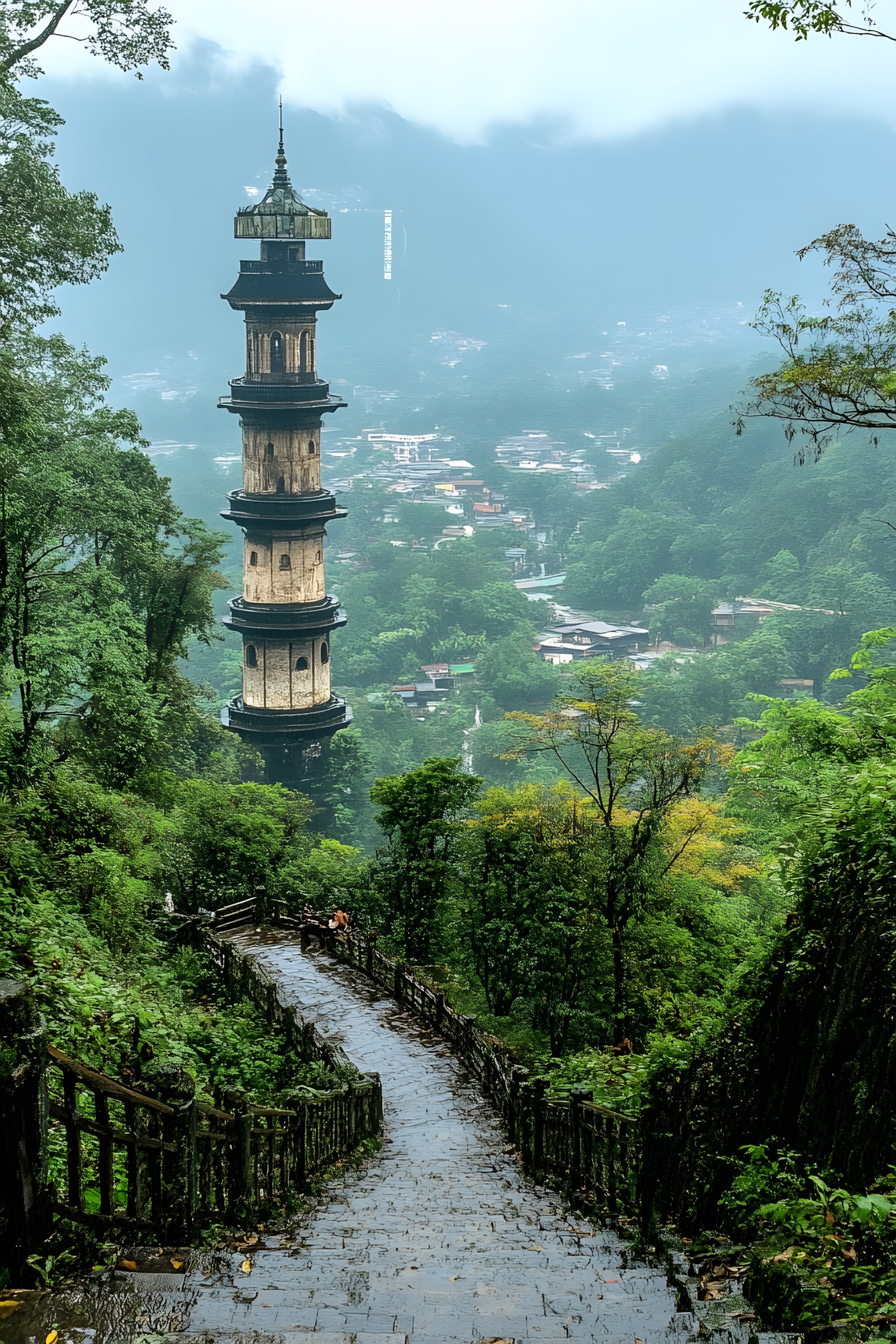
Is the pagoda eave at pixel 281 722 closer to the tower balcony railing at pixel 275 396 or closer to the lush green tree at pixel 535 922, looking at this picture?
the tower balcony railing at pixel 275 396

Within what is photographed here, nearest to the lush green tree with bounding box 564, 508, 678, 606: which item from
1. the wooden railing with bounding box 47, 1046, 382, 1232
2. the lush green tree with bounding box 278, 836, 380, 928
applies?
the lush green tree with bounding box 278, 836, 380, 928

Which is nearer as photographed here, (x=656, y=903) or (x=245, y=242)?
(x=656, y=903)

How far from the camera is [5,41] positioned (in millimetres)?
15172

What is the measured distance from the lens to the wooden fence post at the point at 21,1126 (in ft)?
13.7

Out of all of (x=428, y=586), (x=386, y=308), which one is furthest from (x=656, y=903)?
(x=386, y=308)

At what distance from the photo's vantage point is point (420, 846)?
66.7 feet

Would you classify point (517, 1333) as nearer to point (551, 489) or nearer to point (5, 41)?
point (5, 41)

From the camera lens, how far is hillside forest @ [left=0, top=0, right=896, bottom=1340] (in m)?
5.23

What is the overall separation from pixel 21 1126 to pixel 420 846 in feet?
53.1

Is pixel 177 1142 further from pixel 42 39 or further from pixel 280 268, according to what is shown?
pixel 280 268

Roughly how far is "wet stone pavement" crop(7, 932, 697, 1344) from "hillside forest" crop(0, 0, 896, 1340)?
41cm

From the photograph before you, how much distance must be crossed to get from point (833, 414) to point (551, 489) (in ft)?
334

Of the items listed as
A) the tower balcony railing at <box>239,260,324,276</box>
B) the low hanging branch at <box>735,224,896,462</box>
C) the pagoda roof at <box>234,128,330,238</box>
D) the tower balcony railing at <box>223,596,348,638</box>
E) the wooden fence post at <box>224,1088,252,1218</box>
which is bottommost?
the wooden fence post at <box>224,1088,252,1218</box>

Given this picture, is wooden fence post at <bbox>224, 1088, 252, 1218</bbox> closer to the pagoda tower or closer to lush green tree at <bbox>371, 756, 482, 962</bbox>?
lush green tree at <bbox>371, 756, 482, 962</bbox>
